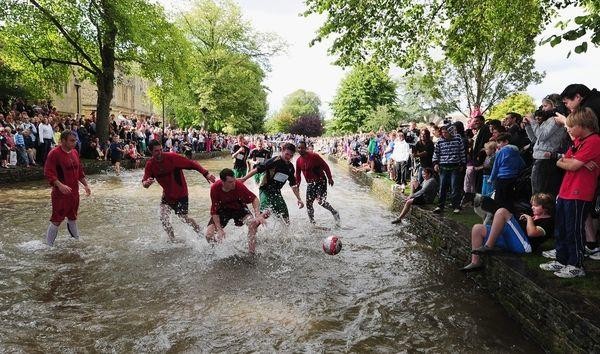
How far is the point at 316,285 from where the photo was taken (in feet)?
20.4

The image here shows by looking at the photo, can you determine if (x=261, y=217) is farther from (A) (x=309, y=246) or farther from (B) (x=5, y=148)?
(B) (x=5, y=148)

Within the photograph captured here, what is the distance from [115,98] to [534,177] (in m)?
61.4

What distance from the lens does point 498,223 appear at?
242 inches

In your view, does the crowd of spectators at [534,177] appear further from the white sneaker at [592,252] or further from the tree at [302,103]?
the tree at [302,103]

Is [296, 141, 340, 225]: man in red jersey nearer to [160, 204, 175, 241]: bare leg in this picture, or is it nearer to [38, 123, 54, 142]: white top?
[160, 204, 175, 241]: bare leg

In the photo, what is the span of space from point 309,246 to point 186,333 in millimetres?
4084

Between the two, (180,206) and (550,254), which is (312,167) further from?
(550,254)

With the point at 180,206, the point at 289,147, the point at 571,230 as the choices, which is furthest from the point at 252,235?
the point at 571,230

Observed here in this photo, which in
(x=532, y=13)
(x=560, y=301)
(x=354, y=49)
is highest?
(x=532, y=13)

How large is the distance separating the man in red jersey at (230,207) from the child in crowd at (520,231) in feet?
10.7

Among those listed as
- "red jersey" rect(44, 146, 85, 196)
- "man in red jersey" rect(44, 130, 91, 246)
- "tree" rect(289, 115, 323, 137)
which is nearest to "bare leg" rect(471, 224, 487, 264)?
"man in red jersey" rect(44, 130, 91, 246)

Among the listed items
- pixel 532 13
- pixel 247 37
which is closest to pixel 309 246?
pixel 532 13

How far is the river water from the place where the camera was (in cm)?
452

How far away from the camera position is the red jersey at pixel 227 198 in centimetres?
744
